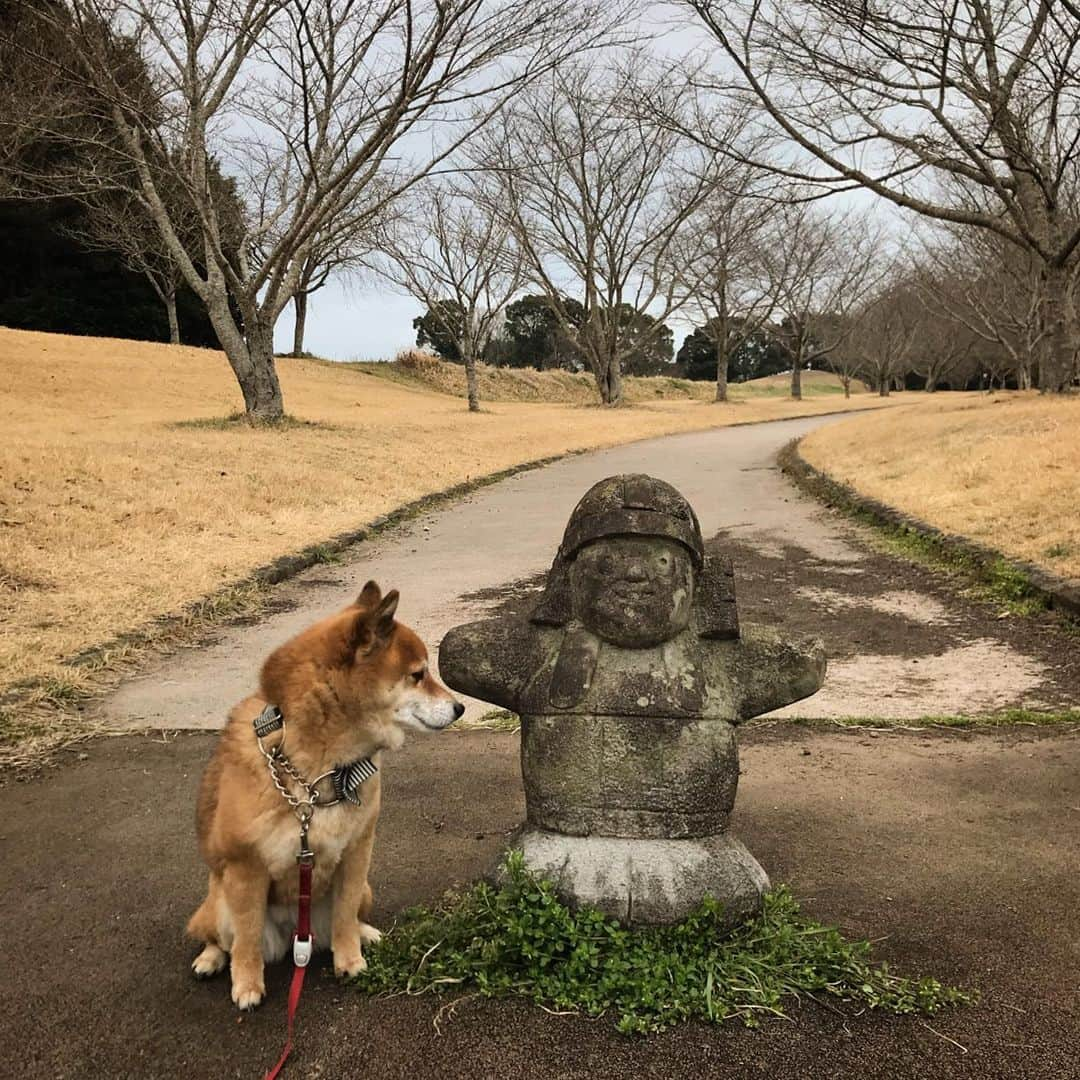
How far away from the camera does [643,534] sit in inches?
108

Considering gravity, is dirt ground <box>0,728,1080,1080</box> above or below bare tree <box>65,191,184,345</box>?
below

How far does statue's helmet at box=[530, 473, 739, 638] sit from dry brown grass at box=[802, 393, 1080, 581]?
5.59 meters

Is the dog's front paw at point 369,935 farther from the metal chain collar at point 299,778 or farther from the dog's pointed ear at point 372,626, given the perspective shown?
the dog's pointed ear at point 372,626

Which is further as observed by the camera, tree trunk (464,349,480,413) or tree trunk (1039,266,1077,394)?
tree trunk (464,349,480,413)

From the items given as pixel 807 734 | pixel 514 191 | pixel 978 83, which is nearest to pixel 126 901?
pixel 807 734

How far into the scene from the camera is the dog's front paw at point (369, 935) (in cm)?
282

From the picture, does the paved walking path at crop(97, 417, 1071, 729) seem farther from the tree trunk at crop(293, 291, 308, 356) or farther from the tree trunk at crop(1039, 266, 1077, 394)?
the tree trunk at crop(293, 291, 308, 356)

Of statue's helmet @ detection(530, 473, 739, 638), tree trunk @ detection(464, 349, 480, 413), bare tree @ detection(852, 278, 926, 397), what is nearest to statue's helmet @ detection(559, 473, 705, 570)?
statue's helmet @ detection(530, 473, 739, 638)

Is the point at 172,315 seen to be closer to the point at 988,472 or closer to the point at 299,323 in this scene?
the point at 299,323

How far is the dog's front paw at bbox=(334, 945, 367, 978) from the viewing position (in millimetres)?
2691

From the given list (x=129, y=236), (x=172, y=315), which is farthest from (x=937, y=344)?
(x=129, y=236)

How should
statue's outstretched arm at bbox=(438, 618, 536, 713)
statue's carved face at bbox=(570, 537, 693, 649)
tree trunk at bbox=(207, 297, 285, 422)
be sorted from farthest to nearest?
tree trunk at bbox=(207, 297, 285, 422)
statue's outstretched arm at bbox=(438, 618, 536, 713)
statue's carved face at bbox=(570, 537, 693, 649)

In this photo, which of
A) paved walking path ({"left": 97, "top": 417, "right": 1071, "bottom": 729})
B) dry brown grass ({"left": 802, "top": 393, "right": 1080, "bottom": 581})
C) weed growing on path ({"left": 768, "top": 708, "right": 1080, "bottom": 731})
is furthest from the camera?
dry brown grass ({"left": 802, "top": 393, "right": 1080, "bottom": 581})

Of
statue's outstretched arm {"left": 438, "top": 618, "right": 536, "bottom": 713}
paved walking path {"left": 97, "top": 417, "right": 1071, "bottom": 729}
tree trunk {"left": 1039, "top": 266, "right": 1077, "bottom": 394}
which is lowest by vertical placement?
paved walking path {"left": 97, "top": 417, "right": 1071, "bottom": 729}
